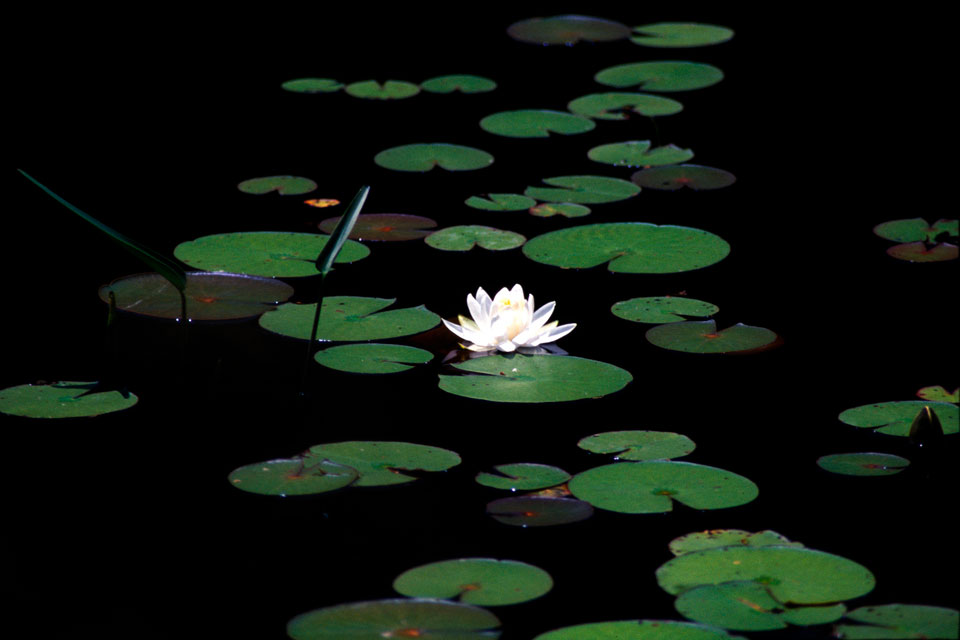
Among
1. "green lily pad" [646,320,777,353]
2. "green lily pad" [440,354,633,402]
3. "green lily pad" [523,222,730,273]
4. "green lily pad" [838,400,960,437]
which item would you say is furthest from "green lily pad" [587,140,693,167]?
"green lily pad" [838,400,960,437]

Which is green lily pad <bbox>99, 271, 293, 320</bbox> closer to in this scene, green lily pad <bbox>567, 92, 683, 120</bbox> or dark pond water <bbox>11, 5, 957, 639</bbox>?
dark pond water <bbox>11, 5, 957, 639</bbox>

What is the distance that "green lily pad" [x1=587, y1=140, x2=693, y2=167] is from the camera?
491 cm

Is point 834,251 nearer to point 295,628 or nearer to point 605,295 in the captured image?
point 605,295

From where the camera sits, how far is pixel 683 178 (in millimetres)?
4734

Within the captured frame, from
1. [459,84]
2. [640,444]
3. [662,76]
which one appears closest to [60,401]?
[640,444]

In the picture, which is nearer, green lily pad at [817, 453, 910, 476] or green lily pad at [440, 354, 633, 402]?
green lily pad at [817, 453, 910, 476]

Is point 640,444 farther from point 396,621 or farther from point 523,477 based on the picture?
point 396,621

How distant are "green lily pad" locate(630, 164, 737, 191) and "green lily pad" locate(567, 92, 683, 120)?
0.70 metres

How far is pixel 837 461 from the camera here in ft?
9.21

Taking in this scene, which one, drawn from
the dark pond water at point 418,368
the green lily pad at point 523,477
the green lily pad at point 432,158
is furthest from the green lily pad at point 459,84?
the green lily pad at point 523,477

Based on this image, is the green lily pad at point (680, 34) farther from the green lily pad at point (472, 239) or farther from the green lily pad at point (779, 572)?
the green lily pad at point (779, 572)

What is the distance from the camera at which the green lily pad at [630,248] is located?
394 cm

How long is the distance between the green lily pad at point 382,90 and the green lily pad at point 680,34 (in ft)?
4.43

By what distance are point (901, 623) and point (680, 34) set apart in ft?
16.5
